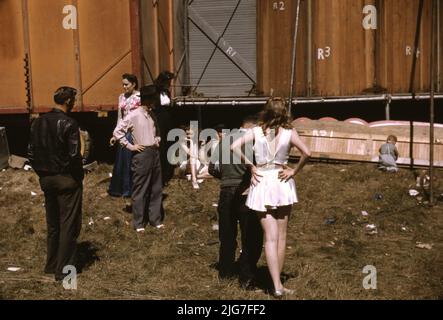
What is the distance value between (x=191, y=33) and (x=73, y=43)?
2830mm

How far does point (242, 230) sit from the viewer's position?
695 centimetres

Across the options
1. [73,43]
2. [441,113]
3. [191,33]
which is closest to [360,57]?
[441,113]

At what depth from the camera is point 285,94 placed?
13328 millimetres

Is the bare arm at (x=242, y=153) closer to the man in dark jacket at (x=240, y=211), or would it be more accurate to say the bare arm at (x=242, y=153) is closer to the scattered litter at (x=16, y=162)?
the man in dark jacket at (x=240, y=211)

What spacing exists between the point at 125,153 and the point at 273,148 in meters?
4.31

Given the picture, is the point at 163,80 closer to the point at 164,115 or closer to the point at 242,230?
the point at 164,115

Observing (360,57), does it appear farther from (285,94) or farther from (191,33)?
(191,33)

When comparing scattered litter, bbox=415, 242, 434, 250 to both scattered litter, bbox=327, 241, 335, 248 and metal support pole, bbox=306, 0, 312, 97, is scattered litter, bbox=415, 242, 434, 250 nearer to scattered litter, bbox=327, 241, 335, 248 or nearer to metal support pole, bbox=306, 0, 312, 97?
scattered litter, bbox=327, 241, 335, 248

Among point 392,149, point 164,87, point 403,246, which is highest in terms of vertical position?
point 164,87

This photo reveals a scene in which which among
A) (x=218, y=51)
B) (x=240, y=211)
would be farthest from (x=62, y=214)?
(x=218, y=51)

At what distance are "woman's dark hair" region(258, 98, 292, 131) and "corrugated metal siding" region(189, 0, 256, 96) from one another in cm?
764

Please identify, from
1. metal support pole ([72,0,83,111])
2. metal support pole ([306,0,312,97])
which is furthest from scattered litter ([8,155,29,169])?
metal support pole ([306,0,312,97])

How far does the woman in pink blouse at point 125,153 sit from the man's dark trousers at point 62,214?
237cm

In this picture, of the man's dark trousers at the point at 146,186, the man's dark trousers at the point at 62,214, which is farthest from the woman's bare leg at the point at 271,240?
the man's dark trousers at the point at 146,186
